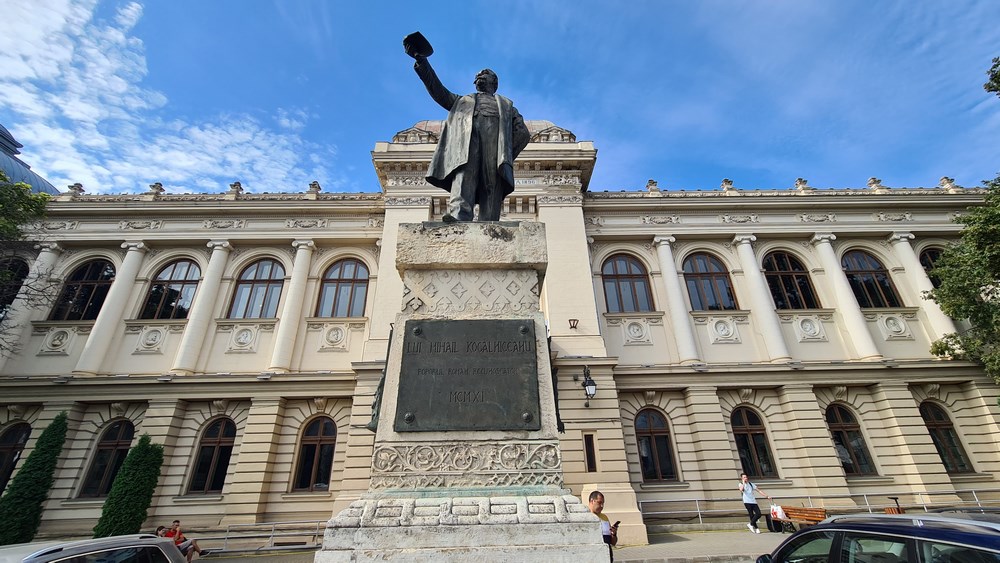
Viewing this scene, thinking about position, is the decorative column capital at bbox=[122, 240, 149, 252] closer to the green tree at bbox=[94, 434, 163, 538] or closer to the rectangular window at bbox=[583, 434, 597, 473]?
the green tree at bbox=[94, 434, 163, 538]

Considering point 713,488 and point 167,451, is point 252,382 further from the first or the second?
point 713,488

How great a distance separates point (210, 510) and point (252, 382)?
3.97m

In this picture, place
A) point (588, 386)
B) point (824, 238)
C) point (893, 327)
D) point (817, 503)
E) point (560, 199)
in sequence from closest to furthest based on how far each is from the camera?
1. point (588, 386)
2. point (817, 503)
3. point (893, 327)
4. point (560, 199)
5. point (824, 238)

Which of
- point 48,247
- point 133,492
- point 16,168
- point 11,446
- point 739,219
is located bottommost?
point 133,492

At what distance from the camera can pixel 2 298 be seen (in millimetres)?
15977

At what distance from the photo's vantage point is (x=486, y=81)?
4.83m

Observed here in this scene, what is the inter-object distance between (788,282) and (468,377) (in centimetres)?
1850

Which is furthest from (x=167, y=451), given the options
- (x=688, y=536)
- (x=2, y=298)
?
(x=688, y=536)

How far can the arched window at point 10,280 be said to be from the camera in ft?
47.2

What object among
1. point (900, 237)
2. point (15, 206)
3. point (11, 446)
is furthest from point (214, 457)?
point (900, 237)

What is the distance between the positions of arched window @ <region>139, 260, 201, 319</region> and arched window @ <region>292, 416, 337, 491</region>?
7.07 meters

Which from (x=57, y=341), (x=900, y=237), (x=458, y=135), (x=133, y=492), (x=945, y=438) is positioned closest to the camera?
(x=458, y=135)

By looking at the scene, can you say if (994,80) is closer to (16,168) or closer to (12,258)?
(12,258)

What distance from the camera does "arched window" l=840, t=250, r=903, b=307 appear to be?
1705 cm
